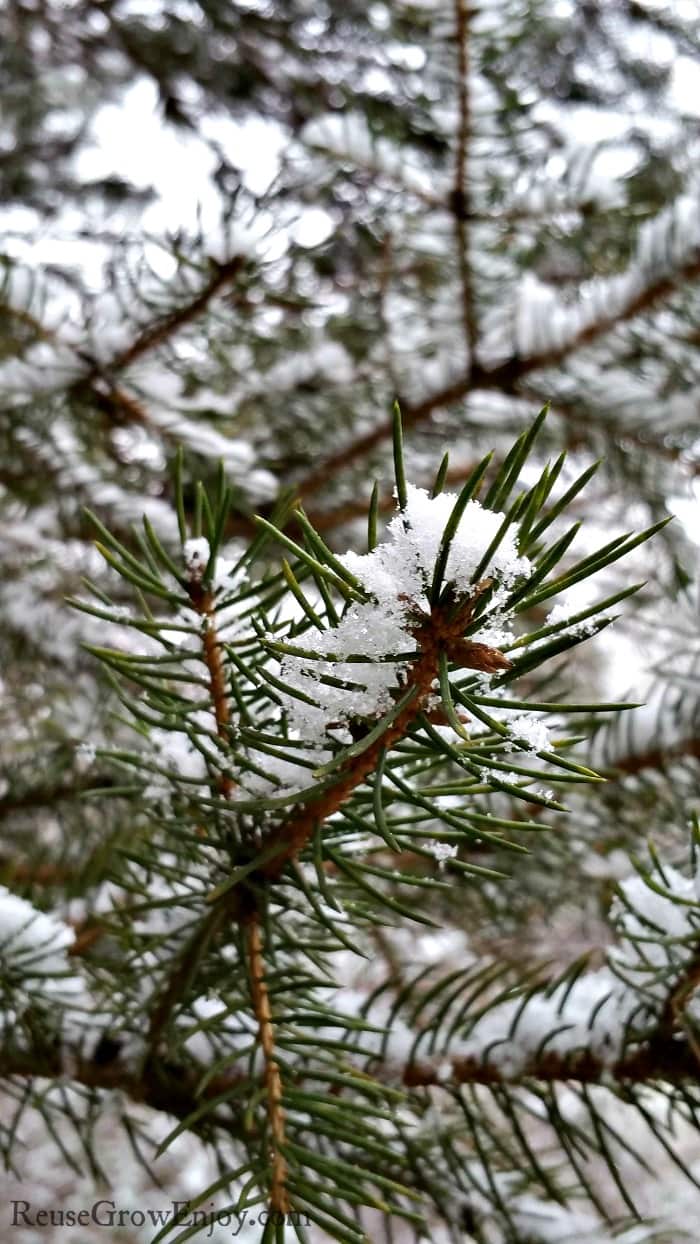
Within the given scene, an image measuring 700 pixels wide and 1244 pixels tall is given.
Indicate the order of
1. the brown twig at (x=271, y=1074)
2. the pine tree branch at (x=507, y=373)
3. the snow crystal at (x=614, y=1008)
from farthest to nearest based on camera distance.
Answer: the pine tree branch at (x=507, y=373), the snow crystal at (x=614, y=1008), the brown twig at (x=271, y=1074)

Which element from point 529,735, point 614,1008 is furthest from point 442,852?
point 614,1008

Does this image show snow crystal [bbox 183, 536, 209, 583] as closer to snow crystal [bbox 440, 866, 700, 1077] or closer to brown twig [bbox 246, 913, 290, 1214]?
brown twig [bbox 246, 913, 290, 1214]

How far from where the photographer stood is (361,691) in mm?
355

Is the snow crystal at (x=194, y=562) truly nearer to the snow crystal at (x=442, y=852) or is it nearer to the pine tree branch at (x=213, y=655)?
the pine tree branch at (x=213, y=655)

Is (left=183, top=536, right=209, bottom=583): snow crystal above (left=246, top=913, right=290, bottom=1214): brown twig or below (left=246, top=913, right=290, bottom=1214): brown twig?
above

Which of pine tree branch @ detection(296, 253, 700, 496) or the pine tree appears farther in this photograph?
pine tree branch @ detection(296, 253, 700, 496)

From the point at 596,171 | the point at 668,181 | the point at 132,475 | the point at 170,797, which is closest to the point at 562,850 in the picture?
the point at 170,797

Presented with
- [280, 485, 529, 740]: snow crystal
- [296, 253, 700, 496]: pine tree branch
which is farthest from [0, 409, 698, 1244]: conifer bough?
[296, 253, 700, 496]: pine tree branch

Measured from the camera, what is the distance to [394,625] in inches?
12.9

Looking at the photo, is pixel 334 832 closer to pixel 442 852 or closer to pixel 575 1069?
pixel 442 852

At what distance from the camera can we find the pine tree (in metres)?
0.36

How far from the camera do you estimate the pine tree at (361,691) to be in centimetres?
36

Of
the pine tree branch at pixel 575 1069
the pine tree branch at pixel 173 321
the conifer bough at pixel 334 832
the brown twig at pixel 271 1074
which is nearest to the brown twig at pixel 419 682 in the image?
the conifer bough at pixel 334 832

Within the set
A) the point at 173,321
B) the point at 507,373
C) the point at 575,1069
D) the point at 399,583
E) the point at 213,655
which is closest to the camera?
the point at 399,583
